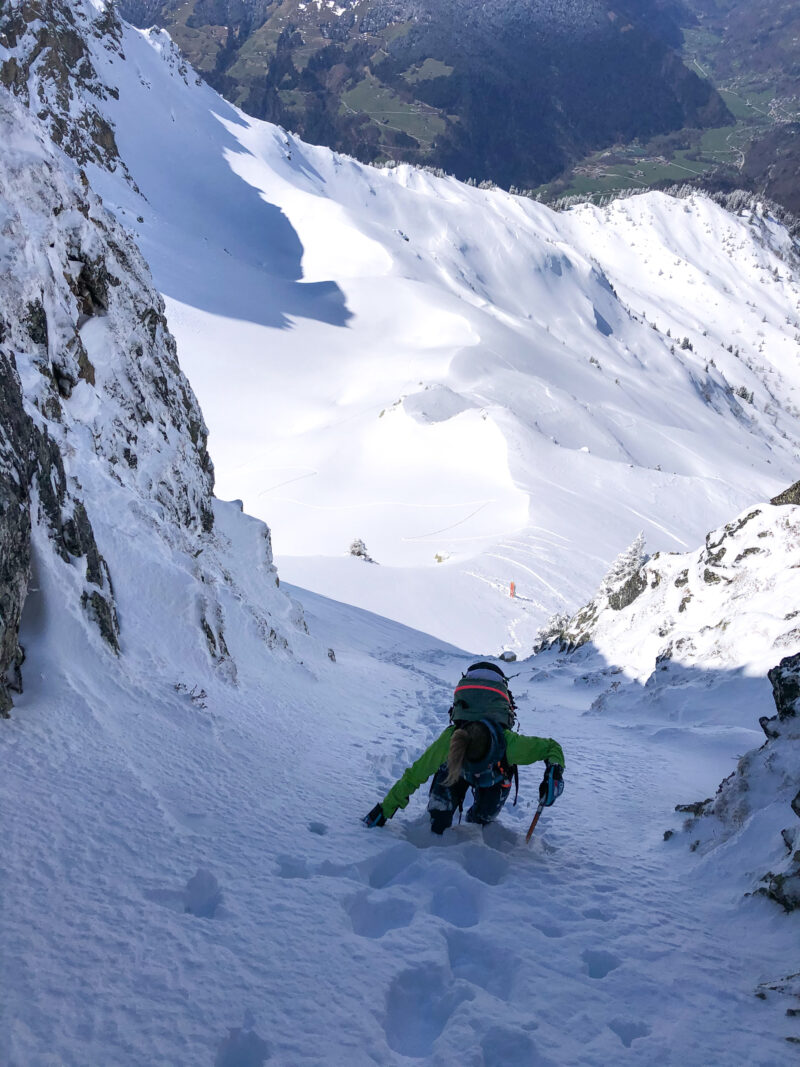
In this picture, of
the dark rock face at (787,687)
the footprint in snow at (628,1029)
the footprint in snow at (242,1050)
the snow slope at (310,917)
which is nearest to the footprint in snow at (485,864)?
the snow slope at (310,917)

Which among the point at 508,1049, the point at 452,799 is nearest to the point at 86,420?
the point at 452,799

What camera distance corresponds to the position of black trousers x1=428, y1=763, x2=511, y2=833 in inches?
165

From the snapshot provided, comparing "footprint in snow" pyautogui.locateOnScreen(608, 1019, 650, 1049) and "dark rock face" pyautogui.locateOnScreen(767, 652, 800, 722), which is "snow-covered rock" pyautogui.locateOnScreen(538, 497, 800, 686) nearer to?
"dark rock face" pyautogui.locateOnScreen(767, 652, 800, 722)

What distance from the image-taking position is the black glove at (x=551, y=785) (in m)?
4.09

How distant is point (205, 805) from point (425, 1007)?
1638mm

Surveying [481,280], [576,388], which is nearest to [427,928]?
[576,388]

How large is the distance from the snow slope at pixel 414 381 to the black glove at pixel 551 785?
1680 centimetres

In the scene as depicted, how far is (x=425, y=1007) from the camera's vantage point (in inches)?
109

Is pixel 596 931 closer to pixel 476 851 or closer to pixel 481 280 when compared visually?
pixel 476 851

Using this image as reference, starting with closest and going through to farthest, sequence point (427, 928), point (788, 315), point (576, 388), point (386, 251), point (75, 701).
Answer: point (427, 928)
point (75, 701)
point (576, 388)
point (386, 251)
point (788, 315)

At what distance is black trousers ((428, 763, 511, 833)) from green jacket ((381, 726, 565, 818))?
3.7 inches

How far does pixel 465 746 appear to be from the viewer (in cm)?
404

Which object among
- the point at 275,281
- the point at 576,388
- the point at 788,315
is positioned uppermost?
the point at 788,315

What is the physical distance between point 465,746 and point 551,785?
1.70ft
